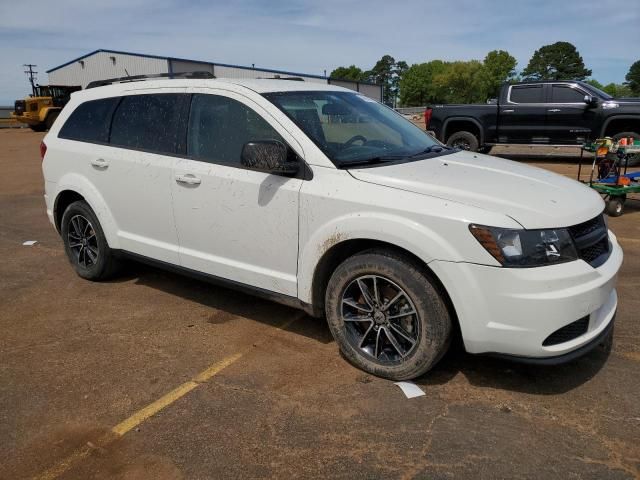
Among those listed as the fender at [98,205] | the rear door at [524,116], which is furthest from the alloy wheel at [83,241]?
the rear door at [524,116]

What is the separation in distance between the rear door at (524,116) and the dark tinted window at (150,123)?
10922 mm

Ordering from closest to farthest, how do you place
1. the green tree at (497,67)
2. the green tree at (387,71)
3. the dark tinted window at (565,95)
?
1. the dark tinted window at (565,95)
2. the green tree at (497,67)
3. the green tree at (387,71)

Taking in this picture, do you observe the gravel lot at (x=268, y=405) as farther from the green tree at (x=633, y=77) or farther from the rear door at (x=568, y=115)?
the green tree at (x=633, y=77)

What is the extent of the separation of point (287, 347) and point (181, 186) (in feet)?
4.61

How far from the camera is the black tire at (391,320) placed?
300 centimetres

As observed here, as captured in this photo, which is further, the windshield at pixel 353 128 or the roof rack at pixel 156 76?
the roof rack at pixel 156 76

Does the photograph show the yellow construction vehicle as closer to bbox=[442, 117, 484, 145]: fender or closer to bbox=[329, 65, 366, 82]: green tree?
bbox=[442, 117, 484, 145]: fender

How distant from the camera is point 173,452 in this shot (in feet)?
8.79

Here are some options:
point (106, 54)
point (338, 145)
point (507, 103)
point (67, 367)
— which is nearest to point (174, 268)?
point (67, 367)

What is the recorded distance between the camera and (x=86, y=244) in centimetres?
511

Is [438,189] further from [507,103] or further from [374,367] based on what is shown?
[507,103]

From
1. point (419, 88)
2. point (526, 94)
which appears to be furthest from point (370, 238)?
point (419, 88)

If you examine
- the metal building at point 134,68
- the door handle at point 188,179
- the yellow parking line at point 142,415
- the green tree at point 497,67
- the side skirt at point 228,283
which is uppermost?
the green tree at point 497,67

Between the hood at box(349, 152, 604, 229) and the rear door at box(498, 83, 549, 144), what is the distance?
10342 millimetres
